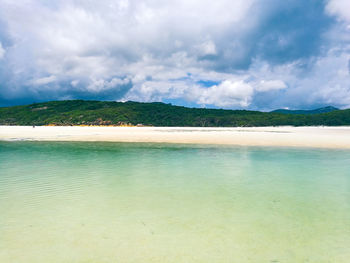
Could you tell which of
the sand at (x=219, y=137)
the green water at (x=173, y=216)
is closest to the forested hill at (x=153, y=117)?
the sand at (x=219, y=137)

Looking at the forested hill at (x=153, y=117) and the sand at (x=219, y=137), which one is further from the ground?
the forested hill at (x=153, y=117)

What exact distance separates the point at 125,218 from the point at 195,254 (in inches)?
124

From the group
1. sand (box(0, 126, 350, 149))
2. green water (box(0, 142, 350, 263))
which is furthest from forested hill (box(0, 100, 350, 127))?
green water (box(0, 142, 350, 263))

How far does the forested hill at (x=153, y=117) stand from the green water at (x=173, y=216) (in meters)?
104

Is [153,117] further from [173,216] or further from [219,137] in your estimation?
[173,216]

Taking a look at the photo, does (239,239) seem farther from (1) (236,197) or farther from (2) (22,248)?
(2) (22,248)

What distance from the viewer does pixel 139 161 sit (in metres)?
20.3

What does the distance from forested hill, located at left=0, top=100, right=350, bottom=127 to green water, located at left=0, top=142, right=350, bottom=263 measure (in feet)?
343

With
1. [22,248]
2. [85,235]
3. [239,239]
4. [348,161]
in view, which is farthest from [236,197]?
[348,161]

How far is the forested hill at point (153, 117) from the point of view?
11665cm

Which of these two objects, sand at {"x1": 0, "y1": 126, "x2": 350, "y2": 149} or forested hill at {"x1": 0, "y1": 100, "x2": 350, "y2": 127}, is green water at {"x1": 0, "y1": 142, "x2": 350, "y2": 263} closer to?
sand at {"x1": 0, "y1": 126, "x2": 350, "y2": 149}

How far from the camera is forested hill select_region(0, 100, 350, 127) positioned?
11665cm

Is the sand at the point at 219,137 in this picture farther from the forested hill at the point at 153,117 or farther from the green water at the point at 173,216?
the forested hill at the point at 153,117

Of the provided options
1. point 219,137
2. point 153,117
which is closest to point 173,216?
point 219,137
